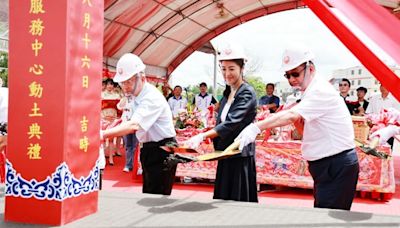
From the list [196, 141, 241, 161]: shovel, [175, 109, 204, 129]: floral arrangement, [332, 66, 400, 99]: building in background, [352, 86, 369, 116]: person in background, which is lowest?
[196, 141, 241, 161]: shovel

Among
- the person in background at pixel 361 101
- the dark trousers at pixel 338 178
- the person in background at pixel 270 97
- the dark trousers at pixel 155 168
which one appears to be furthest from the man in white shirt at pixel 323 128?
the person in background at pixel 270 97

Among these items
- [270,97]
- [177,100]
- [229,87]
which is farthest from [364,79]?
[229,87]

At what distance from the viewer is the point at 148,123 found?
7.34 ft

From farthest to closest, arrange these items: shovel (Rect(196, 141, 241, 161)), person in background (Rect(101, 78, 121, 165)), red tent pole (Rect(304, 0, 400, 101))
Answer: person in background (Rect(101, 78, 121, 165)) < shovel (Rect(196, 141, 241, 161)) < red tent pole (Rect(304, 0, 400, 101))

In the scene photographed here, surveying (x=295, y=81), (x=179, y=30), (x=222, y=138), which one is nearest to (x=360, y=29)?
(x=295, y=81)

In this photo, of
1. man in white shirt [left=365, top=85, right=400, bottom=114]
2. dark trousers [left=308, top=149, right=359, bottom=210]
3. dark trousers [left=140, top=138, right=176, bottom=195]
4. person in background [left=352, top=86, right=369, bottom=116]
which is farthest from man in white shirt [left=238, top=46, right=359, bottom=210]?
person in background [left=352, top=86, right=369, bottom=116]

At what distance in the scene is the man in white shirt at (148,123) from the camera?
222cm

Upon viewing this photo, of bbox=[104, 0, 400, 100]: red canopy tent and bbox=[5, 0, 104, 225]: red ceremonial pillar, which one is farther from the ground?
bbox=[104, 0, 400, 100]: red canopy tent

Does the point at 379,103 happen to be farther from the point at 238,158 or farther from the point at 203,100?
the point at 238,158

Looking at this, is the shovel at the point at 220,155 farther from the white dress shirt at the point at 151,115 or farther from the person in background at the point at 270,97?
the person in background at the point at 270,97

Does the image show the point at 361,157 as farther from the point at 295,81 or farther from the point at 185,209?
the point at 185,209

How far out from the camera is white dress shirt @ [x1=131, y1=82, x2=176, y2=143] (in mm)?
2229

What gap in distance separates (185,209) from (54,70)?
70cm

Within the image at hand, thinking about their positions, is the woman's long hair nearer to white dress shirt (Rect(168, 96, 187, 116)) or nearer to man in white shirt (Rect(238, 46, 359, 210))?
man in white shirt (Rect(238, 46, 359, 210))
